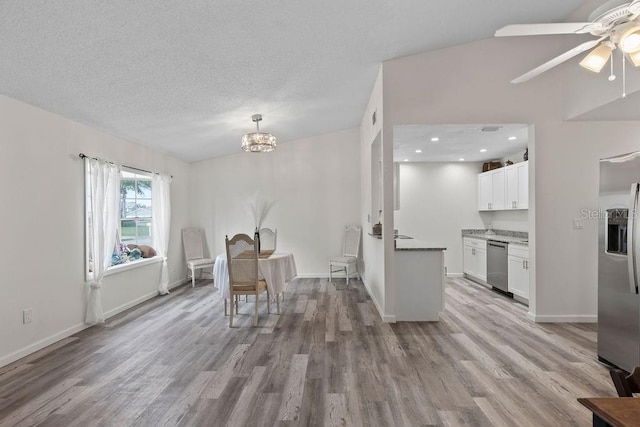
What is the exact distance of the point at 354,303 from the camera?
5.39 metres

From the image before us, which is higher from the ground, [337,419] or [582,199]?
[582,199]

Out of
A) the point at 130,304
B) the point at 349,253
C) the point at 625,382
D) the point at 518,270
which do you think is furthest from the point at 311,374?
the point at 349,253

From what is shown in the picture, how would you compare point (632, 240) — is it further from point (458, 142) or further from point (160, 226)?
point (160, 226)

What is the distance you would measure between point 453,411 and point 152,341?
9.90 feet

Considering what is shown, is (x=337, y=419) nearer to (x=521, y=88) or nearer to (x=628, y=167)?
(x=628, y=167)

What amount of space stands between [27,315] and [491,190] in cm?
712

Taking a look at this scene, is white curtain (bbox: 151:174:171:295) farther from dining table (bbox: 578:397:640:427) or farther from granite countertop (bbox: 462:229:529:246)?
dining table (bbox: 578:397:640:427)

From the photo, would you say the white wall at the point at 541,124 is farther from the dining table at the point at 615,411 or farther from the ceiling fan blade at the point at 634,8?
the dining table at the point at 615,411

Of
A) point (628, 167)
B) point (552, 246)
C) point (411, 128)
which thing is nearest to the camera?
point (628, 167)

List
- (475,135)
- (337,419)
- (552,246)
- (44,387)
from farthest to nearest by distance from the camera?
(475,135)
(552,246)
(44,387)
(337,419)

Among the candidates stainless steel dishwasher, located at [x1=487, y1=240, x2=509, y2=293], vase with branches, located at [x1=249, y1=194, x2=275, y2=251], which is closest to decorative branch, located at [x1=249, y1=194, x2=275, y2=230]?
vase with branches, located at [x1=249, y1=194, x2=275, y2=251]

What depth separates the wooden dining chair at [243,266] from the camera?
14.6ft

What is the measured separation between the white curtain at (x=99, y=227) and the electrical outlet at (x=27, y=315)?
813 mm

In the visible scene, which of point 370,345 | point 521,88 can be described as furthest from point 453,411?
point 521,88
